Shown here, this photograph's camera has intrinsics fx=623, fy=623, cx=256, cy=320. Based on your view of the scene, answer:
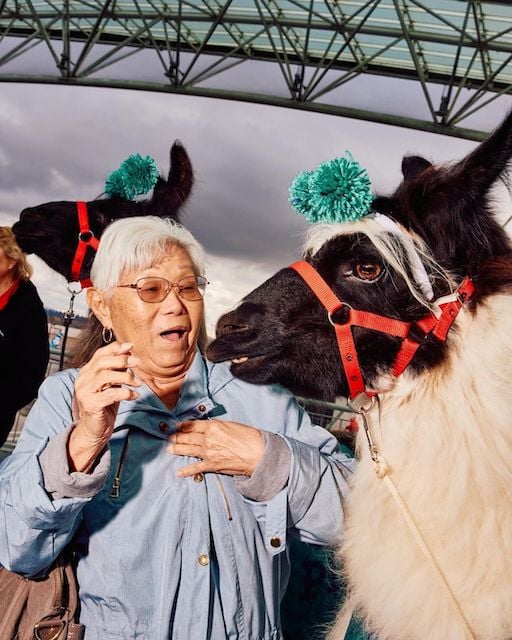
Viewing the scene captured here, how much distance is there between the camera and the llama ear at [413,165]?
204 centimetres

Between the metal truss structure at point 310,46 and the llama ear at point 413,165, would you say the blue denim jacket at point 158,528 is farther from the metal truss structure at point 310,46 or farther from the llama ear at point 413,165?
the metal truss structure at point 310,46

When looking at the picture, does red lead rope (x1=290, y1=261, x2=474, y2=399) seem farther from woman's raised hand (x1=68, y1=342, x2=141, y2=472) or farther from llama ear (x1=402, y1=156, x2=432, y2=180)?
llama ear (x1=402, y1=156, x2=432, y2=180)

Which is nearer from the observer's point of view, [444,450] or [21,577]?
[444,450]

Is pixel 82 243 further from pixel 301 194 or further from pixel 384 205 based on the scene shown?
pixel 384 205

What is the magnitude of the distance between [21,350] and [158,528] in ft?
4.93

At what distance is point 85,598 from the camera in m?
1.57

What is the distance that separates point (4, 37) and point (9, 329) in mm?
8592

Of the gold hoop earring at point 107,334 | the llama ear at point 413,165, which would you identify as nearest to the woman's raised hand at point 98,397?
the gold hoop earring at point 107,334

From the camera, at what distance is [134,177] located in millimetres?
3178

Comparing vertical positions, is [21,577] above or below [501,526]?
below

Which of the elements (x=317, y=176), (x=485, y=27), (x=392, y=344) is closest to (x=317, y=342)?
(x=392, y=344)

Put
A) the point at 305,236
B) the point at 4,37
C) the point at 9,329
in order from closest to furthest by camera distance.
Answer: the point at 305,236 < the point at 9,329 < the point at 4,37

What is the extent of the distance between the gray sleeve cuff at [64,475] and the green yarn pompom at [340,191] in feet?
2.64

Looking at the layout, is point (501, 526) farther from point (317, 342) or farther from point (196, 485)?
point (196, 485)
